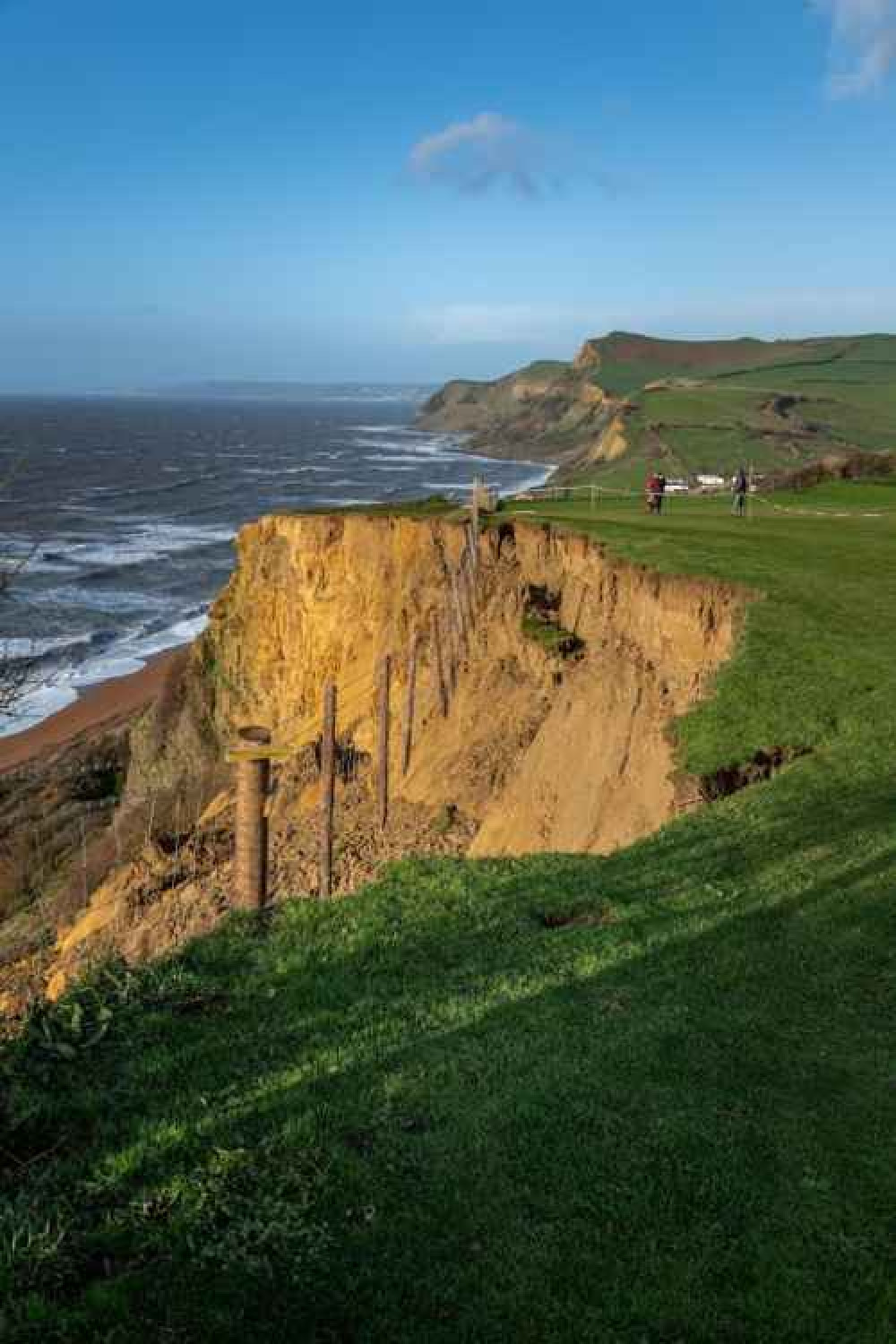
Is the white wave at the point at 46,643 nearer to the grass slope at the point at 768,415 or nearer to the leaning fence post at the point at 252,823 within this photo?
the grass slope at the point at 768,415

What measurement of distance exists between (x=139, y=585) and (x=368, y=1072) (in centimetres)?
5022

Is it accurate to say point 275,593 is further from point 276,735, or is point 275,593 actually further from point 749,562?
point 749,562

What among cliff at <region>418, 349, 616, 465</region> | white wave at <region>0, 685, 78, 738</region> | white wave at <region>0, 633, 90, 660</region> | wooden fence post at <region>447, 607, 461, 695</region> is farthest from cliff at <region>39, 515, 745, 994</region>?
cliff at <region>418, 349, 616, 465</region>

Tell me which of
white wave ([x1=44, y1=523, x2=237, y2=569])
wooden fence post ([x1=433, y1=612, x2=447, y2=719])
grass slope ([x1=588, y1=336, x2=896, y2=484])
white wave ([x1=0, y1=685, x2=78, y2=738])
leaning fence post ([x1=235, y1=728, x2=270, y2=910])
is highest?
grass slope ([x1=588, y1=336, x2=896, y2=484])

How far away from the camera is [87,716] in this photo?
118 feet

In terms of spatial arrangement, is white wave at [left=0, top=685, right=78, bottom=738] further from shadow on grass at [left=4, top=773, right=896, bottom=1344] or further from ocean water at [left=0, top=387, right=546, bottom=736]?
shadow on grass at [left=4, top=773, right=896, bottom=1344]

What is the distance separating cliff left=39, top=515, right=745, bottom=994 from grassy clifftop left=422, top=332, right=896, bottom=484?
37.7m

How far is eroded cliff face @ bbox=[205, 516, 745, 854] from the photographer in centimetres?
1636

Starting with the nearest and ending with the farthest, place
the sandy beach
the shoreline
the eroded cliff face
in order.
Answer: the eroded cliff face < the shoreline < the sandy beach

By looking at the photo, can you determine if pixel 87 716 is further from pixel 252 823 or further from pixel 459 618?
pixel 252 823

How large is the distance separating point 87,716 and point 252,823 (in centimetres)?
2811

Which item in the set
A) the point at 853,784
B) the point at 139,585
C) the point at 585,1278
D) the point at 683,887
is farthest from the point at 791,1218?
the point at 139,585

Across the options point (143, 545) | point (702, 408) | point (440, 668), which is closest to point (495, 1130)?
point (440, 668)

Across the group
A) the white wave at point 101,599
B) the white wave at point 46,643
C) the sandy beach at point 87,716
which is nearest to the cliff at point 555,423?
the white wave at point 101,599
